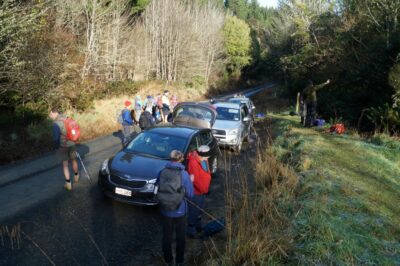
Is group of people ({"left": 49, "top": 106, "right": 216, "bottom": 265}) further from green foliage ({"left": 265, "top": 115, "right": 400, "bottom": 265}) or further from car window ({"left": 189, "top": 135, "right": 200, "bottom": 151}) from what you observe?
car window ({"left": 189, "top": 135, "right": 200, "bottom": 151})

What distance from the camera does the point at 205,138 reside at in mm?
10688

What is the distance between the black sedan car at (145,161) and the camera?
25.0ft

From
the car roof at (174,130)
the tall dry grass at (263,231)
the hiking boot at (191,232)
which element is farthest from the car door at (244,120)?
the hiking boot at (191,232)

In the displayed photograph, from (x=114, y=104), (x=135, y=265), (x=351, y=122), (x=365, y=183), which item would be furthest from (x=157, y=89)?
(x=135, y=265)

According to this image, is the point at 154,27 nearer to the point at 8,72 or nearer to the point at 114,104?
the point at 114,104

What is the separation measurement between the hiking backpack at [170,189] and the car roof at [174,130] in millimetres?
4113

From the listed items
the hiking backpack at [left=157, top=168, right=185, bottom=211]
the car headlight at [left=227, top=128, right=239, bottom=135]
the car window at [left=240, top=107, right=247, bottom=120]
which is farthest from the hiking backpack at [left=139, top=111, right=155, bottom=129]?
the hiking backpack at [left=157, top=168, right=185, bottom=211]

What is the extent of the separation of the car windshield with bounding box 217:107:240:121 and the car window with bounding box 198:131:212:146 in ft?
14.9

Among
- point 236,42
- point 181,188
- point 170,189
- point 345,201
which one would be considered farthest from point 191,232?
point 236,42

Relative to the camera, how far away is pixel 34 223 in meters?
6.95

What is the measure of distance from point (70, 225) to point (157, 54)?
38.7m

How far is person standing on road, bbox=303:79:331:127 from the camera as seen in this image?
16.1 m

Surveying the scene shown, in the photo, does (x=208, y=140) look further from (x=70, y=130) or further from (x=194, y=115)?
(x=70, y=130)

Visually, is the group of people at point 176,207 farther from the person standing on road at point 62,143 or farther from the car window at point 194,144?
the person standing on road at point 62,143
